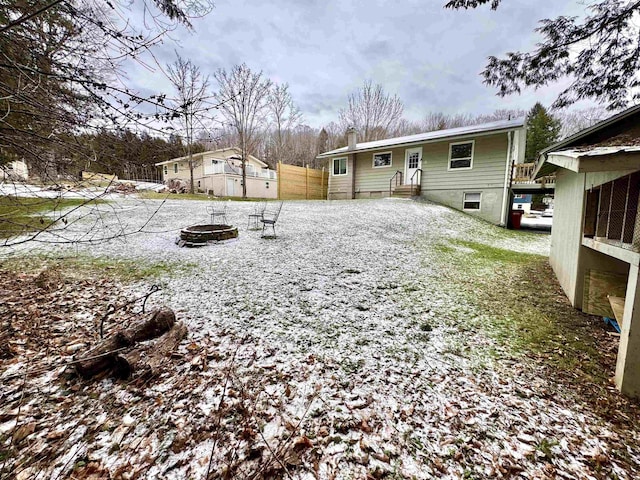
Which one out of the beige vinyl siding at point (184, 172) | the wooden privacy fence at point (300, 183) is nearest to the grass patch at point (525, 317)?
the wooden privacy fence at point (300, 183)

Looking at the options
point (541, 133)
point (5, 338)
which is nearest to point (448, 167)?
point (5, 338)

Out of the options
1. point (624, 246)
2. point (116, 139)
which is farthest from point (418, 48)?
point (116, 139)

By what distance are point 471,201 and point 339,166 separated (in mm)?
7623

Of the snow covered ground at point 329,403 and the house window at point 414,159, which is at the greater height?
the house window at point 414,159

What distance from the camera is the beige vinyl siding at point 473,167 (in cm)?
1092

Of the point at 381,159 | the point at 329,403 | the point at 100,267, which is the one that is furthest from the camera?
the point at 381,159

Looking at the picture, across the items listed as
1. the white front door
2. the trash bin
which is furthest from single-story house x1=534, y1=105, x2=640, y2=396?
the white front door

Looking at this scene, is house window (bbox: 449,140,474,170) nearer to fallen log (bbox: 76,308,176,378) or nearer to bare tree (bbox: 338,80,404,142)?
fallen log (bbox: 76,308,176,378)

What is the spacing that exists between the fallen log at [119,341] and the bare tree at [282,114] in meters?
20.3

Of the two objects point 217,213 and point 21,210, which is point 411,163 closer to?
point 217,213

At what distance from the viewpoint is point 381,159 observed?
14328 millimetres

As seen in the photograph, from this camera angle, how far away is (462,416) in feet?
6.37

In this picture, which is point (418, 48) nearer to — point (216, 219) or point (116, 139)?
point (216, 219)

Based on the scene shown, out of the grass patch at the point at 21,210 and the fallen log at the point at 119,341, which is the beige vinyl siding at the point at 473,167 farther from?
→ the grass patch at the point at 21,210
